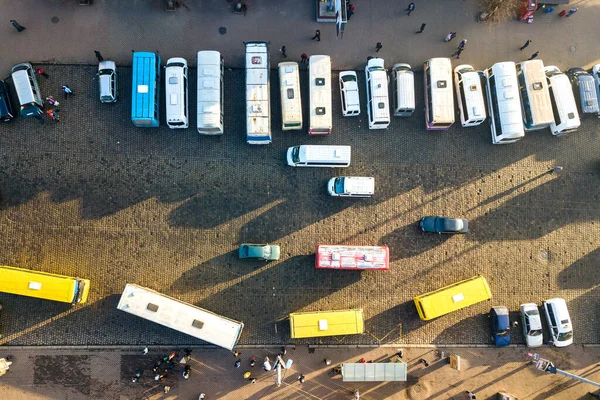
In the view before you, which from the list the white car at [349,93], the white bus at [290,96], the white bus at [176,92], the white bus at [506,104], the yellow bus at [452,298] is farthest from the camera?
the white car at [349,93]

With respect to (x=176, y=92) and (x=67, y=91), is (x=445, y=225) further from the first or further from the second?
(x=67, y=91)

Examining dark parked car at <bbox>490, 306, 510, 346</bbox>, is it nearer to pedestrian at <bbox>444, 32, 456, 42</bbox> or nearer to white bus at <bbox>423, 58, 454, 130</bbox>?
white bus at <bbox>423, 58, 454, 130</bbox>

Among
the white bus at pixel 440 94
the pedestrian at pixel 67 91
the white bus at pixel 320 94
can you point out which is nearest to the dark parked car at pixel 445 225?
the white bus at pixel 440 94

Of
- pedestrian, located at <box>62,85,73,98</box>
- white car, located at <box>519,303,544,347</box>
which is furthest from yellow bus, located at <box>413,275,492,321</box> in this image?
pedestrian, located at <box>62,85,73,98</box>

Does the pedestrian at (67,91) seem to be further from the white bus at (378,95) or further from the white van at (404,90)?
the white van at (404,90)

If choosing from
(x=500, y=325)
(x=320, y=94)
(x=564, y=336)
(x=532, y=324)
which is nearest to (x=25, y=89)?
(x=320, y=94)

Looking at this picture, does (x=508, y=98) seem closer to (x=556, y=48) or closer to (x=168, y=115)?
(x=556, y=48)

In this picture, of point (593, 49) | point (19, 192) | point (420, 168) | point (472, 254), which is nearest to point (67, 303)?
point (19, 192)
